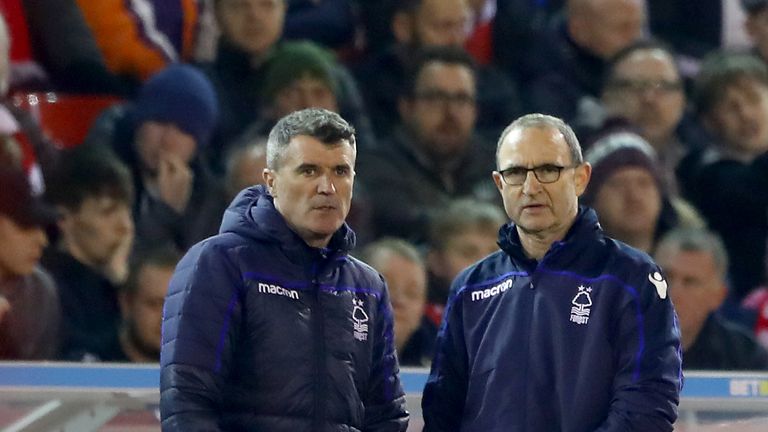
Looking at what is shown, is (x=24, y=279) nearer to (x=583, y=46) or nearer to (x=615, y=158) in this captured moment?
(x=615, y=158)

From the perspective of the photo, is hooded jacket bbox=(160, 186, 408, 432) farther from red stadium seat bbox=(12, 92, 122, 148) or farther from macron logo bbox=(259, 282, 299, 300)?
red stadium seat bbox=(12, 92, 122, 148)

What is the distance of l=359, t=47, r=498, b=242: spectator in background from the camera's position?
5211 mm

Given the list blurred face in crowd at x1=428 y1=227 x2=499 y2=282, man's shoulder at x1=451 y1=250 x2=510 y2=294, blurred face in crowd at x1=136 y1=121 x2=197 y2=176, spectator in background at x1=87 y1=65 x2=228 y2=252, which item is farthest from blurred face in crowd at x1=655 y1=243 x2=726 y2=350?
man's shoulder at x1=451 y1=250 x2=510 y2=294

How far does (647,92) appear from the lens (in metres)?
5.55

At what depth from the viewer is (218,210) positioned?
16.4 ft

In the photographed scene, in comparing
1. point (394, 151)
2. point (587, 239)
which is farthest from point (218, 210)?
point (587, 239)

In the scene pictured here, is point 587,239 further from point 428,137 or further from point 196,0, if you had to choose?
point 196,0

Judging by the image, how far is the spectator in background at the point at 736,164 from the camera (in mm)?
5438

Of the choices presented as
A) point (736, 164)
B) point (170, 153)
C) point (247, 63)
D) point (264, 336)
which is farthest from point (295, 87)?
point (264, 336)

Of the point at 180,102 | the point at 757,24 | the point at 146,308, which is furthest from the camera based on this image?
the point at 757,24

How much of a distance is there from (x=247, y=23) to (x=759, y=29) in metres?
1.99

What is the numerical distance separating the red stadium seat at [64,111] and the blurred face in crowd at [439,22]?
1131mm

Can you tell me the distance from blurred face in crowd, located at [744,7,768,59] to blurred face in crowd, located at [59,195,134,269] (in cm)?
252

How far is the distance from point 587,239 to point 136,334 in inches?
83.9
